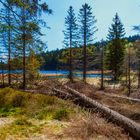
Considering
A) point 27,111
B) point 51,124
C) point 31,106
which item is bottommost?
point 51,124

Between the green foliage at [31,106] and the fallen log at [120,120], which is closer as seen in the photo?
the fallen log at [120,120]

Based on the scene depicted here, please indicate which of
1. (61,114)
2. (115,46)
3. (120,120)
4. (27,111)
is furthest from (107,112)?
(115,46)

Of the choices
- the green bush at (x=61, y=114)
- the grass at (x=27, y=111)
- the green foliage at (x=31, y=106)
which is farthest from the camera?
the green foliage at (x=31, y=106)

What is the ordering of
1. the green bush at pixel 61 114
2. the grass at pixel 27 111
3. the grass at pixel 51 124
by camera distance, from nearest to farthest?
the grass at pixel 51 124, the grass at pixel 27 111, the green bush at pixel 61 114

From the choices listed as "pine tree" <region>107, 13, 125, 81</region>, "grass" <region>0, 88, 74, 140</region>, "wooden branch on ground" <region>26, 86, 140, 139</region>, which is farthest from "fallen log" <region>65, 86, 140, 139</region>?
"pine tree" <region>107, 13, 125, 81</region>

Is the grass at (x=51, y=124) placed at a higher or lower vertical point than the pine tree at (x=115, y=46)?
lower

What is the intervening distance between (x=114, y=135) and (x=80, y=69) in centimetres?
4490

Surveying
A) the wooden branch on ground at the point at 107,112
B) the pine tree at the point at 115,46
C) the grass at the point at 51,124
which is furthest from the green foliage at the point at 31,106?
the pine tree at the point at 115,46

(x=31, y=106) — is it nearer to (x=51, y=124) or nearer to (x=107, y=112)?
(x=51, y=124)

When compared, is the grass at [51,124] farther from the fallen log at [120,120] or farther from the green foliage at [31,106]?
the fallen log at [120,120]

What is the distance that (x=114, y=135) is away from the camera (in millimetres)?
8742

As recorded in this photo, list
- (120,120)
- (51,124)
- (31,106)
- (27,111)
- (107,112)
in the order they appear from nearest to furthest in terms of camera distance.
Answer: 1. (120,120)
2. (51,124)
3. (107,112)
4. (27,111)
5. (31,106)

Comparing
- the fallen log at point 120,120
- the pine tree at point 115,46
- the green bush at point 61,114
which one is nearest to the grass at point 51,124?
the green bush at point 61,114

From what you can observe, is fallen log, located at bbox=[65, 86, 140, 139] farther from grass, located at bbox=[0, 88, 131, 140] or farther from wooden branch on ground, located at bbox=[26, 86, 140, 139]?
grass, located at bbox=[0, 88, 131, 140]
